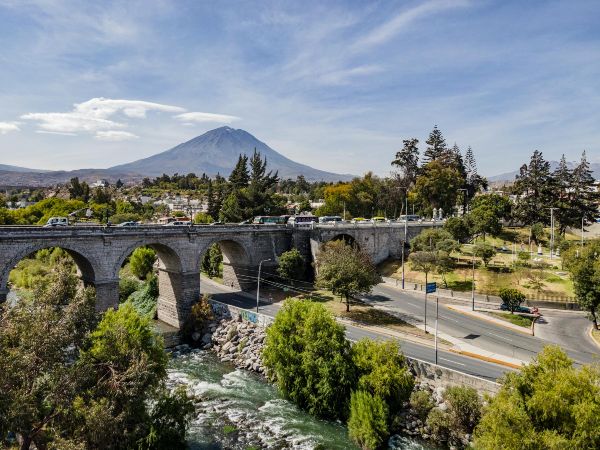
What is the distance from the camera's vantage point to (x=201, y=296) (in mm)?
50406

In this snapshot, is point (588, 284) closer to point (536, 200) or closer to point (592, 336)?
point (592, 336)

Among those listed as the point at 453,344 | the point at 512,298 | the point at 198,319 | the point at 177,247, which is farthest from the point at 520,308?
the point at 177,247

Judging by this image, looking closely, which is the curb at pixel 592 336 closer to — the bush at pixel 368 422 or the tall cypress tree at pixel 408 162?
the bush at pixel 368 422

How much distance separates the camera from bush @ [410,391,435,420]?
90.2 ft

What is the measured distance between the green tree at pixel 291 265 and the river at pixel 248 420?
779 inches

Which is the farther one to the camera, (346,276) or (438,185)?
(438,185)

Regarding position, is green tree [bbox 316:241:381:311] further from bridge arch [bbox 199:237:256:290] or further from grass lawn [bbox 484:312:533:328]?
grass lawn [bbox 484:312:533:328]

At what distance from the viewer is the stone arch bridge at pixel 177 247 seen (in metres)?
38.7

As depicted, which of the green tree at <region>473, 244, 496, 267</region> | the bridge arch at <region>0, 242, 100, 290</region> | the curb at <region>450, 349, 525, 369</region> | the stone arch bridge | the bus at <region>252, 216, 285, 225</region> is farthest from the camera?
the bus at <region>252, 216, 285, 225</region>

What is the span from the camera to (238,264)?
2301 inches

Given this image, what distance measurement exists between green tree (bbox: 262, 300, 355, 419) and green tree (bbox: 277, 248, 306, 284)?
23854 mm

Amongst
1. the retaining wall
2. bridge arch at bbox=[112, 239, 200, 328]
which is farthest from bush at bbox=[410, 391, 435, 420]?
bridge arch at bbox=[112, 239, 200, 328]

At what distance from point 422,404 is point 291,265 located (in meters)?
30.4

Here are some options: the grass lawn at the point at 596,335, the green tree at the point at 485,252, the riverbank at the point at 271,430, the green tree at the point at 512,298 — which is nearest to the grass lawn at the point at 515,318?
the green tree at the point at 512,298
